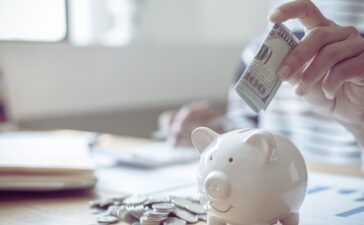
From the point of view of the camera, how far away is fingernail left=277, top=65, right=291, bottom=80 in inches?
28.0

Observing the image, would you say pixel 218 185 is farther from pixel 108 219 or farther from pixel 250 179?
pixel 108 219

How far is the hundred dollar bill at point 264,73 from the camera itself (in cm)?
68

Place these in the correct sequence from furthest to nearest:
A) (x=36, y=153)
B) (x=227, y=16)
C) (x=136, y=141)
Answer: (x=227, y=16) < (x=136, y=141) < (x=36, y=153)

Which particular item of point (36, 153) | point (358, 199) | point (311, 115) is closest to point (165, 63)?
point (311, 115)

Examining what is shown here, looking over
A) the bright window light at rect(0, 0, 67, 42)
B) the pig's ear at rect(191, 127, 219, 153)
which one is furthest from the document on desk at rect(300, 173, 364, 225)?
the bright window light at rect(0, 0, 67, 42)

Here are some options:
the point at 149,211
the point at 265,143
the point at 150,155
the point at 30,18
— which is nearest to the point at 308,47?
the point at 265,143

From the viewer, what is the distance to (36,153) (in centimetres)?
99

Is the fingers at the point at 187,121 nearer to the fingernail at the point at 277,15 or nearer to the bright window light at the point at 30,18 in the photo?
the bright window light at the point at 30,18

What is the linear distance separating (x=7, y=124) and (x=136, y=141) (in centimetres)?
37

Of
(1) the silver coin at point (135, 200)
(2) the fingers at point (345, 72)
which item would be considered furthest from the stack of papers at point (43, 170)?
(2) the fingers at point (345, 72)

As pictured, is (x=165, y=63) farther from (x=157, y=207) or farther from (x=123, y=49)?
(x=157, y=207)

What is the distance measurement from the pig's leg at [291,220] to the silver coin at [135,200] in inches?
7.6

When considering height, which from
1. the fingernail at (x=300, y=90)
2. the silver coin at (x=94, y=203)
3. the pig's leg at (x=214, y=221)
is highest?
the fingernail at (x=300, y=90)

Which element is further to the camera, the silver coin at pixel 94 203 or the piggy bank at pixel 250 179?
the silver coin at pixel 94 203
